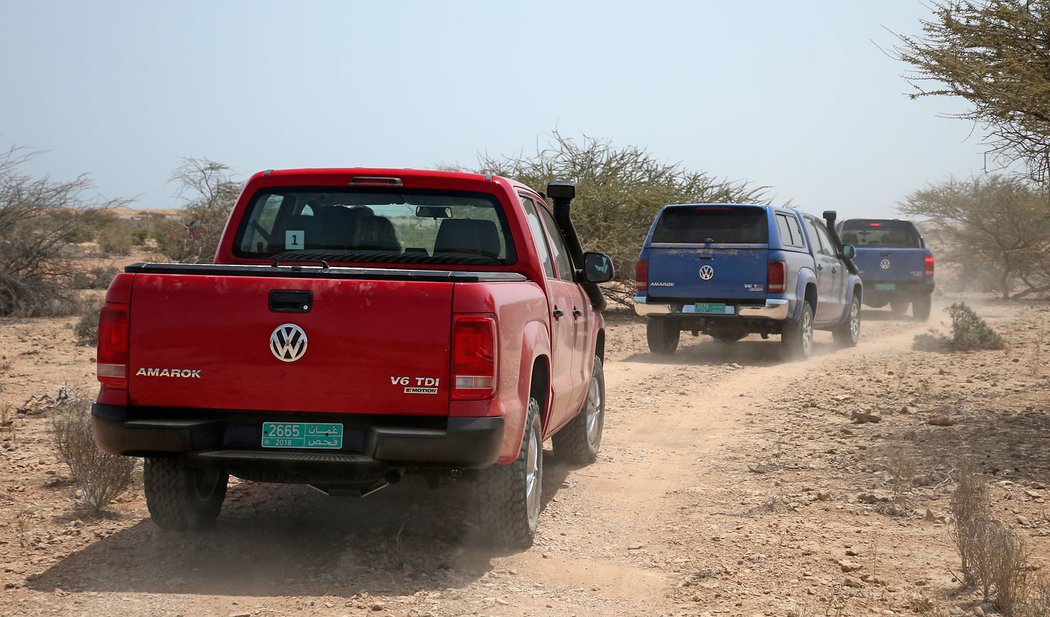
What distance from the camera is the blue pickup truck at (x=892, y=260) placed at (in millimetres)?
21609

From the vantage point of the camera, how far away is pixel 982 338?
51.2 ft

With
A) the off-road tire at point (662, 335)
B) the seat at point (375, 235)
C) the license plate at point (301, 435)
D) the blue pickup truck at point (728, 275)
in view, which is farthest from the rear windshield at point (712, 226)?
the license plate at point (301, 435)

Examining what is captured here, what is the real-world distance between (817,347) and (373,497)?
1143 cm

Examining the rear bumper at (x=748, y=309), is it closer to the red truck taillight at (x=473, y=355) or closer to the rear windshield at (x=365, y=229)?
the rear windshield at (x=365, y=229)

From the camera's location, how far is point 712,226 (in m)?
14.0

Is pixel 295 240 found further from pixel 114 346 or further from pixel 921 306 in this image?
pixel 921 306

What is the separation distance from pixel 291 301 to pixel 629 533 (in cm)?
231

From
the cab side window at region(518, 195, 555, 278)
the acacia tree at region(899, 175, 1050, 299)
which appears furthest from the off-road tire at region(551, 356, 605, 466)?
the acacia tree at region(899, 175, 1050, 299)

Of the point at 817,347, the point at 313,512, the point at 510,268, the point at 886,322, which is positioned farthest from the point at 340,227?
the point at 886,322

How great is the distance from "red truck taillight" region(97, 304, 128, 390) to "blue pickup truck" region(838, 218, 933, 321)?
18913mm

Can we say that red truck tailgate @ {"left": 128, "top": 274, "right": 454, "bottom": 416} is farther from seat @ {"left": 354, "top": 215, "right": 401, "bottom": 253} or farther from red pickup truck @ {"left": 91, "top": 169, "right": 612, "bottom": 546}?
seat @ {"left": 354, "top": 215, "right": 401, "bottom": 253}

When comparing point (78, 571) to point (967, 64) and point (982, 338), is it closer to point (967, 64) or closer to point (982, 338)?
point (967, 64)

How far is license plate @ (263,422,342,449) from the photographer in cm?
484

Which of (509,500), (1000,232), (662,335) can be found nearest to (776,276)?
(662,335)
